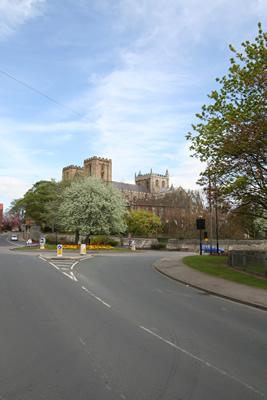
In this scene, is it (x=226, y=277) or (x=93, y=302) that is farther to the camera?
(x=226, y=277)

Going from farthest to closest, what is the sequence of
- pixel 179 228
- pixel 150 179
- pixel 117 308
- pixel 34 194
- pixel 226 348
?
pixel 150 179 < pixel 34 194 < pixel 179 228 < pixel 117 308 < pixel 226 348

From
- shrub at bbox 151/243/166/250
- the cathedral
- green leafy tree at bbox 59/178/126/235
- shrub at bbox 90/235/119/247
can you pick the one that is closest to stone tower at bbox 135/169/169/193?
the cathedral

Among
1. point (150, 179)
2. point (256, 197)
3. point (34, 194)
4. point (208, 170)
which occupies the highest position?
point (150, 179)

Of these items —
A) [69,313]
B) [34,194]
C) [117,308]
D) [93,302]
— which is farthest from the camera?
[34,194]

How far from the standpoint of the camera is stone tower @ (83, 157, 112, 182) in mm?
142375

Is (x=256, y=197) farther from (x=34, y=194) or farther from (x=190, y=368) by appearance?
(x=34, y=194)

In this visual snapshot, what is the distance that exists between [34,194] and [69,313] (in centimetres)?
7860

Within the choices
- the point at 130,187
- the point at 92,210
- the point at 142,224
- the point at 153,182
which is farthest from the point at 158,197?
the point at 92,210

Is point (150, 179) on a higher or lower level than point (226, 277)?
higher

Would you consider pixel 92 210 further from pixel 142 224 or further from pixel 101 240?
pixel 142 224

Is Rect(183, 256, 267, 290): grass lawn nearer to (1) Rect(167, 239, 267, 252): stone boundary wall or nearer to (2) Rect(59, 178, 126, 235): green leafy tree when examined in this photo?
(2) Rect(59, 178, 126, 235): green leafy tree

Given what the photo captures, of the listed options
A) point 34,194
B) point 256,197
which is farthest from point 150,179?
point 256,197

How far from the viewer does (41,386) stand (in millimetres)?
5184

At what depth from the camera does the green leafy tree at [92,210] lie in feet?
164
